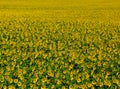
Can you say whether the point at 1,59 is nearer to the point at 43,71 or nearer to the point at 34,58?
the point at 34,58

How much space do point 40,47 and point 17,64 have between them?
2.32 meters

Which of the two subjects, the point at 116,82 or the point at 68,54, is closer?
the point at 116,82

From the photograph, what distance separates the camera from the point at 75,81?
805cm

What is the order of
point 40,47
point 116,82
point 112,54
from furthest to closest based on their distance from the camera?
point 40,47 → point 112,54 → point 116,82

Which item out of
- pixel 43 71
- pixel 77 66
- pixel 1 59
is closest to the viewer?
pixel 43 71

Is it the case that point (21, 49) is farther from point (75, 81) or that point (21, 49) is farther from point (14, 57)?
point (75, 81)

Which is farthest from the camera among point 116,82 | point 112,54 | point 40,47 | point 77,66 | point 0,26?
point 0,26

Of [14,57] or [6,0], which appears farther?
[6,0]

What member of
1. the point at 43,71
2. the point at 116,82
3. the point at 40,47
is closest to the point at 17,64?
the point at 43,71

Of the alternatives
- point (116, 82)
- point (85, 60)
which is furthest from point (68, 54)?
point (116, 82)

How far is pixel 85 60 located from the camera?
10.4 m

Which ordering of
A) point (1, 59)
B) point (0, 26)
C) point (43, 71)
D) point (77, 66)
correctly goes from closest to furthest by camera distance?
point (43, 71) < point (77, 66) < point (1, 59) < point (0, 26)

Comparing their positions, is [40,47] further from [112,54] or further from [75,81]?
[75,81]

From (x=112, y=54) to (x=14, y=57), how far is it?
140 inches
